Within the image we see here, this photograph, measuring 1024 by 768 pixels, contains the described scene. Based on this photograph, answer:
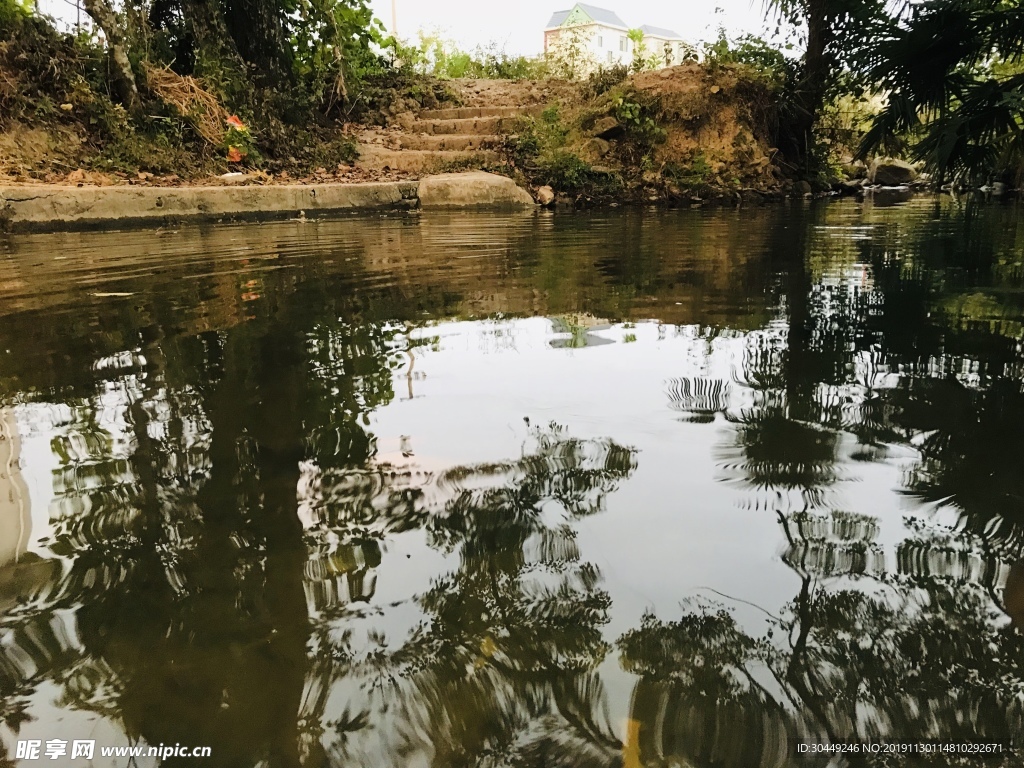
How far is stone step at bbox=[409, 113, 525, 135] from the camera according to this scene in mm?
10766

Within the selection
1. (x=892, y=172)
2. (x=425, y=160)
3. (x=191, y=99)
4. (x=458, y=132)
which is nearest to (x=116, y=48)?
(x=191, y=99)

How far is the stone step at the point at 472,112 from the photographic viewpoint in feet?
36.8

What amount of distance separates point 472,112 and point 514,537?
11411mm

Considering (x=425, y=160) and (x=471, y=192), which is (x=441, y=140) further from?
(x=471, y=192)

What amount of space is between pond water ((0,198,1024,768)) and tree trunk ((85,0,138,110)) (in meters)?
6.61

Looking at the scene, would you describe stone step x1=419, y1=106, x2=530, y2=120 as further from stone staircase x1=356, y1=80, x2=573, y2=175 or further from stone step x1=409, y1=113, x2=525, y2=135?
stone step x1=409, y1=113, x2=525, y2=135

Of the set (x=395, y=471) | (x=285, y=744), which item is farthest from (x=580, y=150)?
(x=285, y=744)

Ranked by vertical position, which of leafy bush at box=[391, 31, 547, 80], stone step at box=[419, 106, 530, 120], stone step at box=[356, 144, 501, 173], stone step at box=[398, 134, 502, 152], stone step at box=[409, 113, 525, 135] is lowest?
stone step at box=[356, 144, 501, 173]

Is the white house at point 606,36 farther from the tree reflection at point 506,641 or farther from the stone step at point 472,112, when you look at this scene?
the tree reflection at point 506,641

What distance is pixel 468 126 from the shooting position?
10.9 meters

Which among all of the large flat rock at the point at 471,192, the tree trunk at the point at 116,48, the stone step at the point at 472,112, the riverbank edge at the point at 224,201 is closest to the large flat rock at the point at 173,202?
the riverbank edge at the point at 224,201

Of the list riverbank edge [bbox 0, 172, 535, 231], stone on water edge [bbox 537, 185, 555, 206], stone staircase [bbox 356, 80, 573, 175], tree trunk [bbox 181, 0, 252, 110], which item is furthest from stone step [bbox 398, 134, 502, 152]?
tree trunk [bbox 181, 0, 252, 110]

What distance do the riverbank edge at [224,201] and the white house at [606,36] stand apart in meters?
5.25

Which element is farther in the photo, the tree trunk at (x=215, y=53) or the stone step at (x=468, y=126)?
the stone step at (x=468, y=126)
